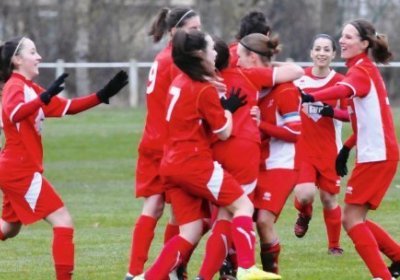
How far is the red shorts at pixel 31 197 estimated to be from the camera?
9.12m

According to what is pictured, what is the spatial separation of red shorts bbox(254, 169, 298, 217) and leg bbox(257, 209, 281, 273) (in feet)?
0.16

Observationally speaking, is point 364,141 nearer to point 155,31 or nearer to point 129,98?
point 155,31

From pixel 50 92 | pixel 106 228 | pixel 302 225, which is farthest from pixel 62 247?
pixel 106 228

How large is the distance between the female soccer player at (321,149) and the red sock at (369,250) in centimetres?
208

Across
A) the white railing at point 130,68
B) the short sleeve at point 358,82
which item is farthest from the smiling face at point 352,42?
the white railing at point 130,68

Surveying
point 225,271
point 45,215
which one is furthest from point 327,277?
point 45,215

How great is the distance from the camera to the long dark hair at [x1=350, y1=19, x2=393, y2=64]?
30.8 feet

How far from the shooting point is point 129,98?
3244cm

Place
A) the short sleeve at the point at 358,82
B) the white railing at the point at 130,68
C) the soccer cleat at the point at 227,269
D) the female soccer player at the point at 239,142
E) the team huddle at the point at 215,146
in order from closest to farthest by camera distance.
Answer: the team huddle at the point at 215,146 < the female soccer player at the point at 239,142 < the short sleeve at the point at 358,82 < the soccer cleat at the point at 227,269 < the white railing at the point at 130,68

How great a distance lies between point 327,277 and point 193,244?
1590 mm

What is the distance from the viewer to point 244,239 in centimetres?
862

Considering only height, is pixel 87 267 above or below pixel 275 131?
below

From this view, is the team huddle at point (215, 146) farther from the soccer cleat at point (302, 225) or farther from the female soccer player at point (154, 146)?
the soccer cleat at point (302, 225)

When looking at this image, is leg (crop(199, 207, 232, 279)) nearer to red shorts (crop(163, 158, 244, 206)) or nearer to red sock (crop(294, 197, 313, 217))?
red shorts (crop(163, 158, 244, 206))
